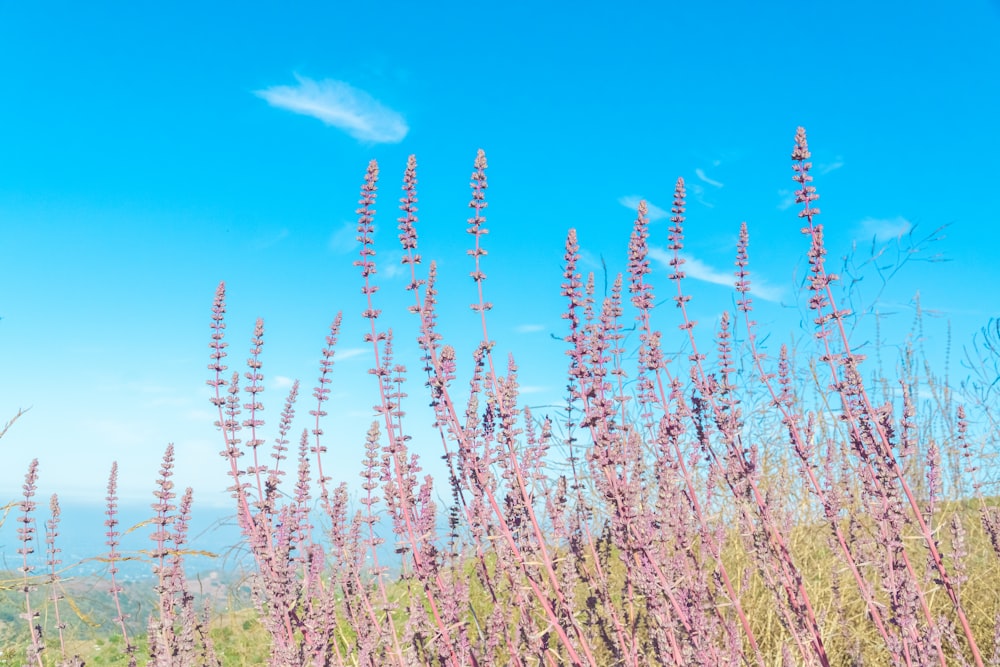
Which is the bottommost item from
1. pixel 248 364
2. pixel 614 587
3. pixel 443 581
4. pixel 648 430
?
pixel 614 587

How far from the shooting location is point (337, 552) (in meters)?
3.87

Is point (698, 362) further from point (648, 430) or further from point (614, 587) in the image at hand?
point (614, 587)

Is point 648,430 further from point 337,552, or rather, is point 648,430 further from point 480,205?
point 480,205

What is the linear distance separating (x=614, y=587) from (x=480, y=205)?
18.4 feet

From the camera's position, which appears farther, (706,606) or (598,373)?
(706,606)

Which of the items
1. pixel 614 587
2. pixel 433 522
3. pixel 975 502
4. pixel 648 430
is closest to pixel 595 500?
pixel 614 587

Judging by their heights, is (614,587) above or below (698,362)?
below

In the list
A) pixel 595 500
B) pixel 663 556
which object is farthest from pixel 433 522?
pixel 595 500

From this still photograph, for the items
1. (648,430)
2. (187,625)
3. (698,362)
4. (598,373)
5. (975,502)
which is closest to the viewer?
(598,373)

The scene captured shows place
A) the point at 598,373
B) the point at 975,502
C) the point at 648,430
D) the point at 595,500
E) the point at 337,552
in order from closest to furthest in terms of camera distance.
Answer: the point at 598,373, the point at 337,552, the point at 648,430, the point at 595,500, the point at 975,502

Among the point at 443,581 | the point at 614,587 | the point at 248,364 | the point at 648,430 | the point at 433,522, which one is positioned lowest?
the point at 614,587

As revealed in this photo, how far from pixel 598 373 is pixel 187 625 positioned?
2.16 m

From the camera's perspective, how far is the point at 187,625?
3.27 metres

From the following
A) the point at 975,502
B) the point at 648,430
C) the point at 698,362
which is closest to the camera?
the point at 698,362
